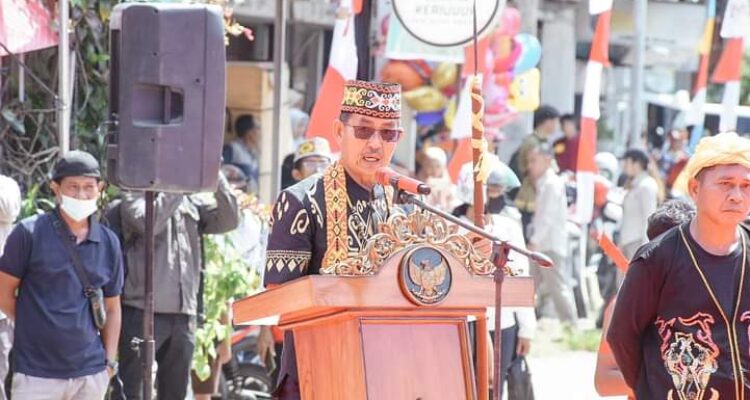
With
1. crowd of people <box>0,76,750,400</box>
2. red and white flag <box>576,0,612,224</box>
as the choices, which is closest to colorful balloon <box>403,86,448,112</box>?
red and white flag <box>576,0,612,224</box>

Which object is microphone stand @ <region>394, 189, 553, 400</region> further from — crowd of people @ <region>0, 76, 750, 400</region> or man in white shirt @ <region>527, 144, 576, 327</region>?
man in white shirt @ <region>527, 144, 576, 327</region>

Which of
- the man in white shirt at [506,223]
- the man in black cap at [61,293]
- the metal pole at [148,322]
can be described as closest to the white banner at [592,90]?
the man in white shirt at [506,223]

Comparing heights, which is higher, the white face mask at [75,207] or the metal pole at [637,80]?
the metal pole at [637,80]

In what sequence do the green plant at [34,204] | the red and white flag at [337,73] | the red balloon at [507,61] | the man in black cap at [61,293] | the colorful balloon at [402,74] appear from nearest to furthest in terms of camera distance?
the man in black cap at [61,293], the green plant at [34,204], the red and white flag at [337,73], the red balloon at [507,61], the colorful balloon at [402,74]

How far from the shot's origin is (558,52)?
78.5 ft

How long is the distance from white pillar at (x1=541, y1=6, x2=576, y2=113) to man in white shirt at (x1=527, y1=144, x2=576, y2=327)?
6.29 m

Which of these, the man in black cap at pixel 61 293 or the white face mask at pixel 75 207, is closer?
the man in black cap at pixel 61 293

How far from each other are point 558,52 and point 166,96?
627 inches

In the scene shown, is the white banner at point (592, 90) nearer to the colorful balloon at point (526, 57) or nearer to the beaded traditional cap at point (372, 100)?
the colorful balloon at point (526, 57)

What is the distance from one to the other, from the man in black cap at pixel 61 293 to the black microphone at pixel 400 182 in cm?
262

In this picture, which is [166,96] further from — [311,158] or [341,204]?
[311,158]

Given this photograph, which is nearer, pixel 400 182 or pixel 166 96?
pixel 400 182

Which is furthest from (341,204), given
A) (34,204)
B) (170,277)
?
(34,204)

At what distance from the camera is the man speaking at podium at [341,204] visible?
6711 millimetres
